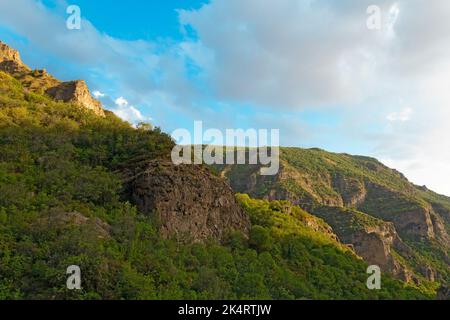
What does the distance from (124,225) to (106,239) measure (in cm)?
395

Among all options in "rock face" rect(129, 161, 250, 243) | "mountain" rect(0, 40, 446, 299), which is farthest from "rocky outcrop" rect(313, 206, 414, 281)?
"rock face" rect(129, 161, 250, 243)

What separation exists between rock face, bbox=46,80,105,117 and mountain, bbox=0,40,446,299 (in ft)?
0.68

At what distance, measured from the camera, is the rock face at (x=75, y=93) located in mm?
68500

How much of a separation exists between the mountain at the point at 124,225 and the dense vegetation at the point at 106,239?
0.11m

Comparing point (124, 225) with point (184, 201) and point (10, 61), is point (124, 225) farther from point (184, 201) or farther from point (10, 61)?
point (10, 61)

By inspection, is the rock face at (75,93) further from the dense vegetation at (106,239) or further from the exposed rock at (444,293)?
the exposed rock at (444,293)

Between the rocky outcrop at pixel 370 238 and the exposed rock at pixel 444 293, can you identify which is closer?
the exposed rock at pixel 444 293

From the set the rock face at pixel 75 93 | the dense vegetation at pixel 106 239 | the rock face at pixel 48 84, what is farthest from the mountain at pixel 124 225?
the rock face at pixel 48 84

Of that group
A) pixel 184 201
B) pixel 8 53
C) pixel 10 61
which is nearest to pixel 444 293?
pixel 184 201

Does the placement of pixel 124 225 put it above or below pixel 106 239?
above

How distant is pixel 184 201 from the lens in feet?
157

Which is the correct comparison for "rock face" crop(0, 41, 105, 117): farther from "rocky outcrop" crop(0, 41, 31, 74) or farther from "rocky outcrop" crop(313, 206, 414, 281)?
"rocky outcrop" crop(313, 206, 414, 281)
